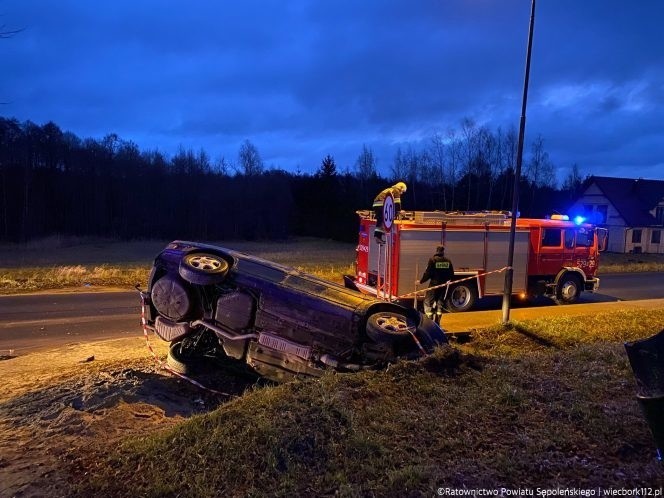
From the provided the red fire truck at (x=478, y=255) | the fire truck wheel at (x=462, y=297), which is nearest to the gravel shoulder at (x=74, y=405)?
the red fire truck at (x=478, y=255)

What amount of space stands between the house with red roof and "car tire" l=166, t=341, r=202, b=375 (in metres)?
44.7

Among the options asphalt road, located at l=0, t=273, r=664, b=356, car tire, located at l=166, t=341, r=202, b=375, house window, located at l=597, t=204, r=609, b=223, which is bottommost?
asphalt road, located at l=0, t=273, r=664, b=356

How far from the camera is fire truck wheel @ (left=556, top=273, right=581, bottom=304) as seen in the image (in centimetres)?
1524

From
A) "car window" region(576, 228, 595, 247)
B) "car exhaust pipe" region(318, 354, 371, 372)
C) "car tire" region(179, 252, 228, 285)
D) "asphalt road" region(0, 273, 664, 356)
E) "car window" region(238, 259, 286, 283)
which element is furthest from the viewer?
"car window" region(576, 228, 595, 247)

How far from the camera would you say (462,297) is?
13.9m

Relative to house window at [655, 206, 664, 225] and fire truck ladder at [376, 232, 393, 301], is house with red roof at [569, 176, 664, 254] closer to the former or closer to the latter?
house window at [655, 206, 664, 225]

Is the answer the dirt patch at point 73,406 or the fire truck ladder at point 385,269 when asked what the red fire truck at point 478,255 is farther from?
the dirt patch at point 73,406

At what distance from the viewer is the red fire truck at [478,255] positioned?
13.1m

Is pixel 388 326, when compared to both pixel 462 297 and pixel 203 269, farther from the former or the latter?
pixel 462 297

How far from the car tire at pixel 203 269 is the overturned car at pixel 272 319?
0.04 ft

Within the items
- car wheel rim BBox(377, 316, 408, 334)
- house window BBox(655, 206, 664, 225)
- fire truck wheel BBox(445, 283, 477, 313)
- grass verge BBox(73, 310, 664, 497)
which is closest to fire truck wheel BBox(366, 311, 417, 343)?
car wheel rim BBox(377, 316, 408, 334)

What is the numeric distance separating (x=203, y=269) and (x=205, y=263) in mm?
175

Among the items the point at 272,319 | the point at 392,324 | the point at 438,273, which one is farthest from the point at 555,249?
the point at 272,319

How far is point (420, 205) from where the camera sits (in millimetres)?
60875
